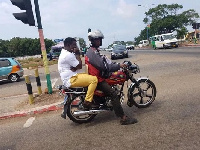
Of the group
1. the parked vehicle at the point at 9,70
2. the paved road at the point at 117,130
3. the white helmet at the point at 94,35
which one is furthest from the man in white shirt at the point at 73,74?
the parked vehicle at the point at 9,70

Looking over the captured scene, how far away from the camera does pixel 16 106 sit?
24.3ft

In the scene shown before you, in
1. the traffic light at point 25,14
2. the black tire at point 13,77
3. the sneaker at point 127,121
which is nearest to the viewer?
the sneaker at point 127,121

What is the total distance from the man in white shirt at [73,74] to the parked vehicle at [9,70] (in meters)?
10.6

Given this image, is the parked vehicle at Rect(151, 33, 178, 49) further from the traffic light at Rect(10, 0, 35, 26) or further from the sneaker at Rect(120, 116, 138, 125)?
the sneaker at Rect(120, 116, 138, 125)

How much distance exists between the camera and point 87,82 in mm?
4773

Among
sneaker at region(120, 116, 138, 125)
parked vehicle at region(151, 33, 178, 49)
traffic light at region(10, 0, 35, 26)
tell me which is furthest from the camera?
parked vehicle at region(151, 33, 178, 49)

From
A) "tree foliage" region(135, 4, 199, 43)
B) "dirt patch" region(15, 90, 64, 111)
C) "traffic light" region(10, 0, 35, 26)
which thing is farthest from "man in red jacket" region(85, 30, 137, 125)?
"tree foliage" region(135, 4, 199, 43)

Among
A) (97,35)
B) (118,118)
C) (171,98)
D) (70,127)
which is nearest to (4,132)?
(70,127)

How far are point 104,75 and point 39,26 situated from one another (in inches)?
149

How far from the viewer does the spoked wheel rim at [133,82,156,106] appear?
5590mm

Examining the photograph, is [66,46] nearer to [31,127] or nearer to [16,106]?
[31,127]

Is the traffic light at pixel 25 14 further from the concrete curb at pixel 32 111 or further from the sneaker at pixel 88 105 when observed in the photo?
the sneaker at pixel 88 105

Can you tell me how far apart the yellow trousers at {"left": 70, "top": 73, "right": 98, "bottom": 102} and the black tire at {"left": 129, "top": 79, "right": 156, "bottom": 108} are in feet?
3.43

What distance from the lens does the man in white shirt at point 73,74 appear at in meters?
4.78
